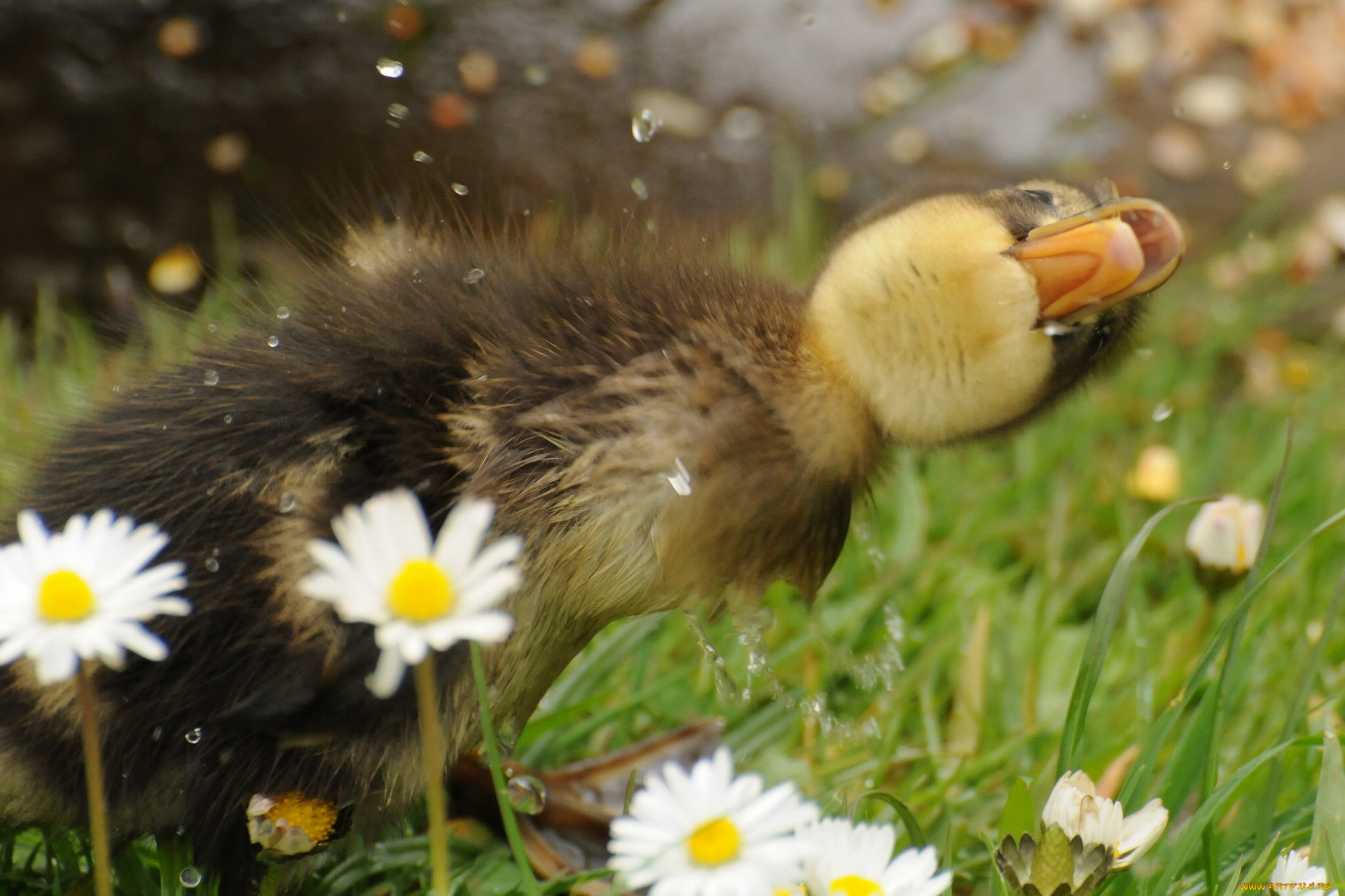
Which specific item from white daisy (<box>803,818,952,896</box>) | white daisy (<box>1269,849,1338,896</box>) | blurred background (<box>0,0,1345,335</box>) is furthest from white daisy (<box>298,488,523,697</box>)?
blurred background (<box>0,0,1345,335</box>)

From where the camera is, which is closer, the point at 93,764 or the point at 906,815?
the point at 93,764

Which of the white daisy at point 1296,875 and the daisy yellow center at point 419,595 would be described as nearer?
the daisy yellow center at point 419,595

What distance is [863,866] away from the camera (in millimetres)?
812

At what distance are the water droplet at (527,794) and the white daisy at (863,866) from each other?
0.52 m

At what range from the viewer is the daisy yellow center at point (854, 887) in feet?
2.54

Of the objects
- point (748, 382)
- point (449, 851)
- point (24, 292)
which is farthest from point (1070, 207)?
point (24, 292)

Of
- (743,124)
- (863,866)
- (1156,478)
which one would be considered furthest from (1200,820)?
(743,124)

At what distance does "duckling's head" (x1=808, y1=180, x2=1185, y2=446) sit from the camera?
109 centimetres

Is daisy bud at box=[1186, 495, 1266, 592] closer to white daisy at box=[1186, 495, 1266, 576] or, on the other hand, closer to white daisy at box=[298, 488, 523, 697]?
white daisy at box=[1186, 495, 1266, 576]

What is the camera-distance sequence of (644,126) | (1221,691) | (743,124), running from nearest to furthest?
(1221,691), (644,126), (743,124)

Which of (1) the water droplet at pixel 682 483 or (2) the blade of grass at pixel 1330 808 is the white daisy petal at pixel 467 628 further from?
(2) the blade of grass at pixel 1330 808

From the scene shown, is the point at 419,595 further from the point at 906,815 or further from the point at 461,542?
the point at 906,815

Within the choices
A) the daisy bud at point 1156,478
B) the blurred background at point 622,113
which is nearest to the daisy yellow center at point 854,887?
the daisy bud at point 1156,478

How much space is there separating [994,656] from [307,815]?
1047 mm
